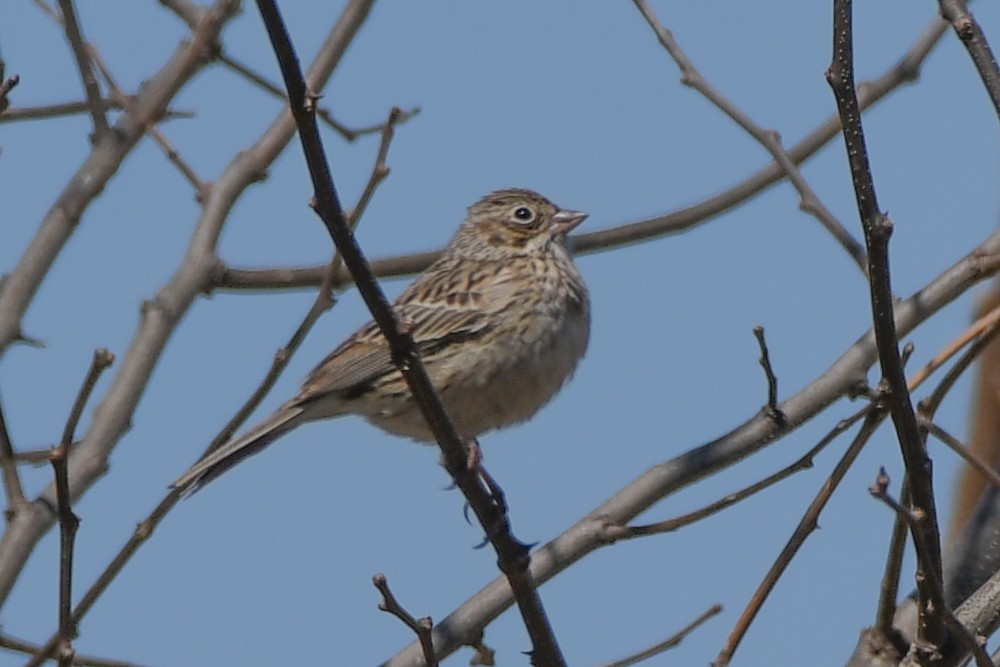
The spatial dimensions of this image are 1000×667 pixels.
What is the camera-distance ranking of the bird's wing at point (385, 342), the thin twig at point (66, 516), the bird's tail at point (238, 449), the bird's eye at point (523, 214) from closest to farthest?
1. the thin twig at point (66, 516)
2. the bird's tail at point (238, 449)
3. the bird's wing at point (385, 342)
4. the bird's eye at point (523, 214)

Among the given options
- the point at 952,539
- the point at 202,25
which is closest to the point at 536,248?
the point at 202,25

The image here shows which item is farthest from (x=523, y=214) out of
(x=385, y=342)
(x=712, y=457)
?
(x=712, y=457)

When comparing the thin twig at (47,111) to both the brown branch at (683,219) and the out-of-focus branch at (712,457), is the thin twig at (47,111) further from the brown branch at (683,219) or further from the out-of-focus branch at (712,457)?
the out-of-focus branch at (712,457)

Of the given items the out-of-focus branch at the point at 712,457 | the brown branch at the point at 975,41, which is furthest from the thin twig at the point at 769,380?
the brown branch at the point at 975,41

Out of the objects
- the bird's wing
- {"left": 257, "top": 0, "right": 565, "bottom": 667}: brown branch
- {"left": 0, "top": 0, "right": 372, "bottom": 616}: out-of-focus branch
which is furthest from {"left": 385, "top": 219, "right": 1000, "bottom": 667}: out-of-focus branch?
the bird's wing

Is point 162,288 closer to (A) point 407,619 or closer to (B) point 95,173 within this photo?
(B) point 95,173

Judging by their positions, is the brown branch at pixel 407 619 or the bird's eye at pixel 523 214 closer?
the brown branch at pixel 407 619

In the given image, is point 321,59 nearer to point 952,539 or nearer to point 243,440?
point 243,440
